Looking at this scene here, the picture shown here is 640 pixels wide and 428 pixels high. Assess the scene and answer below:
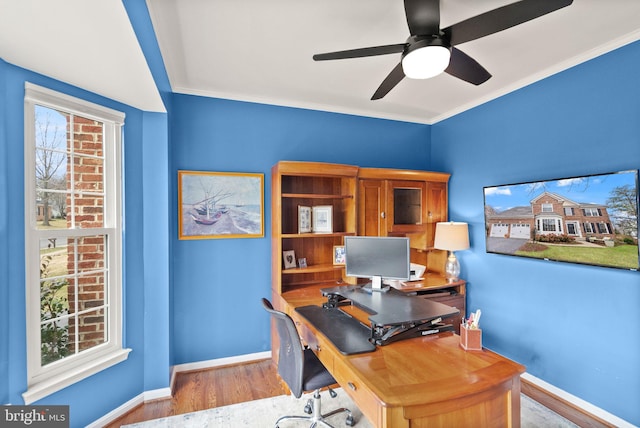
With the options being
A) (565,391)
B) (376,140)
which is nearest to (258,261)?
(376,140)

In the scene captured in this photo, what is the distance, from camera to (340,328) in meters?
1.83

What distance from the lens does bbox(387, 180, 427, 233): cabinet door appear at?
10.4ft

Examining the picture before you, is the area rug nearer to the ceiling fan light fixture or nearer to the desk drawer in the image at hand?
the desk drawer

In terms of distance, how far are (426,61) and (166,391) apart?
119 inches

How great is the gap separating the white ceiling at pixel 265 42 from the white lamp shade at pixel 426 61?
0.41 metres

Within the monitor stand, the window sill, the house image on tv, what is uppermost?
the house image on tv

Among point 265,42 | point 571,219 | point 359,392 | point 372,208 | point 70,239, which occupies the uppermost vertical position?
point 265,42

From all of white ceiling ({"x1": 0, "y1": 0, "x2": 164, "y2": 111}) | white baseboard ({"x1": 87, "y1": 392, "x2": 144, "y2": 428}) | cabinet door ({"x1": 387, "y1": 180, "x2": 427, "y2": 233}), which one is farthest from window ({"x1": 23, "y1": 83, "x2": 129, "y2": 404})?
cabinet door ({"x1": 387, "y1": 180, "x2": 427, "y2": 233})

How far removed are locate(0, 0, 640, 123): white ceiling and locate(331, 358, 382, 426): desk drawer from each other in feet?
6.29

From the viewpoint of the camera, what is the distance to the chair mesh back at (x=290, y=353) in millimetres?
1758

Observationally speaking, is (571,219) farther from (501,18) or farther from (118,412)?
(118,412)

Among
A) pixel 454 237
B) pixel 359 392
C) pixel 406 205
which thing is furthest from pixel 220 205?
pixel 454 237

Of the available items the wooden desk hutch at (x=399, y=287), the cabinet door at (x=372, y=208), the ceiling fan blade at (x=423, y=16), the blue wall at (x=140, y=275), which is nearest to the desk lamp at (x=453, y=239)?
the wooden desk hutch at (x=399, y=287)

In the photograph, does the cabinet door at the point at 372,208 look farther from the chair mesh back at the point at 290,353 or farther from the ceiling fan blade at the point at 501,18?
the ceiling fan blade at the point at 501,18
